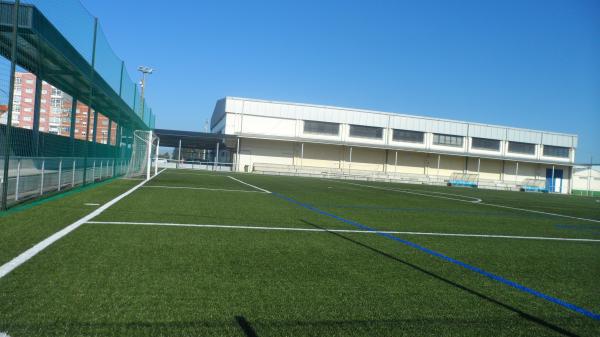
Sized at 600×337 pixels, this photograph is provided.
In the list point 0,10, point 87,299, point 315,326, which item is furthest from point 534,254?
point 0,10

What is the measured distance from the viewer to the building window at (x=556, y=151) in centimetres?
4997

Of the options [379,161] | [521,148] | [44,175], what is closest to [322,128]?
[379,161]

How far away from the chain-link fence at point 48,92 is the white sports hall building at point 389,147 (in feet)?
84.0

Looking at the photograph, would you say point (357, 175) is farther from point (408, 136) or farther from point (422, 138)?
point (422, 138)

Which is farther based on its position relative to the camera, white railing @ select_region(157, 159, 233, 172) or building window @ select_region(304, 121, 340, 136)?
building window @ select_region(304, 121, 340, 136)

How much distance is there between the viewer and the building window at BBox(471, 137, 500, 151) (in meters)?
47.2

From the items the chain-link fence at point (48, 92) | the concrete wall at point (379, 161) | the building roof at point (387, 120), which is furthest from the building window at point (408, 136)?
the chain-link fence at point (48, 92)

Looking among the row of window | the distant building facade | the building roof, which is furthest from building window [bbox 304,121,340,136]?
the distant building facade

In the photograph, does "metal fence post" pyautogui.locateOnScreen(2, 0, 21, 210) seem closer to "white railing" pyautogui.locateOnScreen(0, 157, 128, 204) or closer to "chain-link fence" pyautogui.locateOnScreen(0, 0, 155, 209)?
"chain-link fence" pyautogui.locateOnScreen(0, 0, 155, 209)

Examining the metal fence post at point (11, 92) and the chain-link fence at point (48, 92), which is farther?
the chain-link fence at point (48, 92)

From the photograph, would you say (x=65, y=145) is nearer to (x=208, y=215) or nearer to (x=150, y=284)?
(x=208, y=215)

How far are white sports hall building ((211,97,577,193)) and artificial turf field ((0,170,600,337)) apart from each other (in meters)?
32.5

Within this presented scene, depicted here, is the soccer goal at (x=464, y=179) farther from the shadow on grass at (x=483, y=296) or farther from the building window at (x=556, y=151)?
the shadow on grass at (x=483, y=296)

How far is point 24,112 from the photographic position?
785cm
